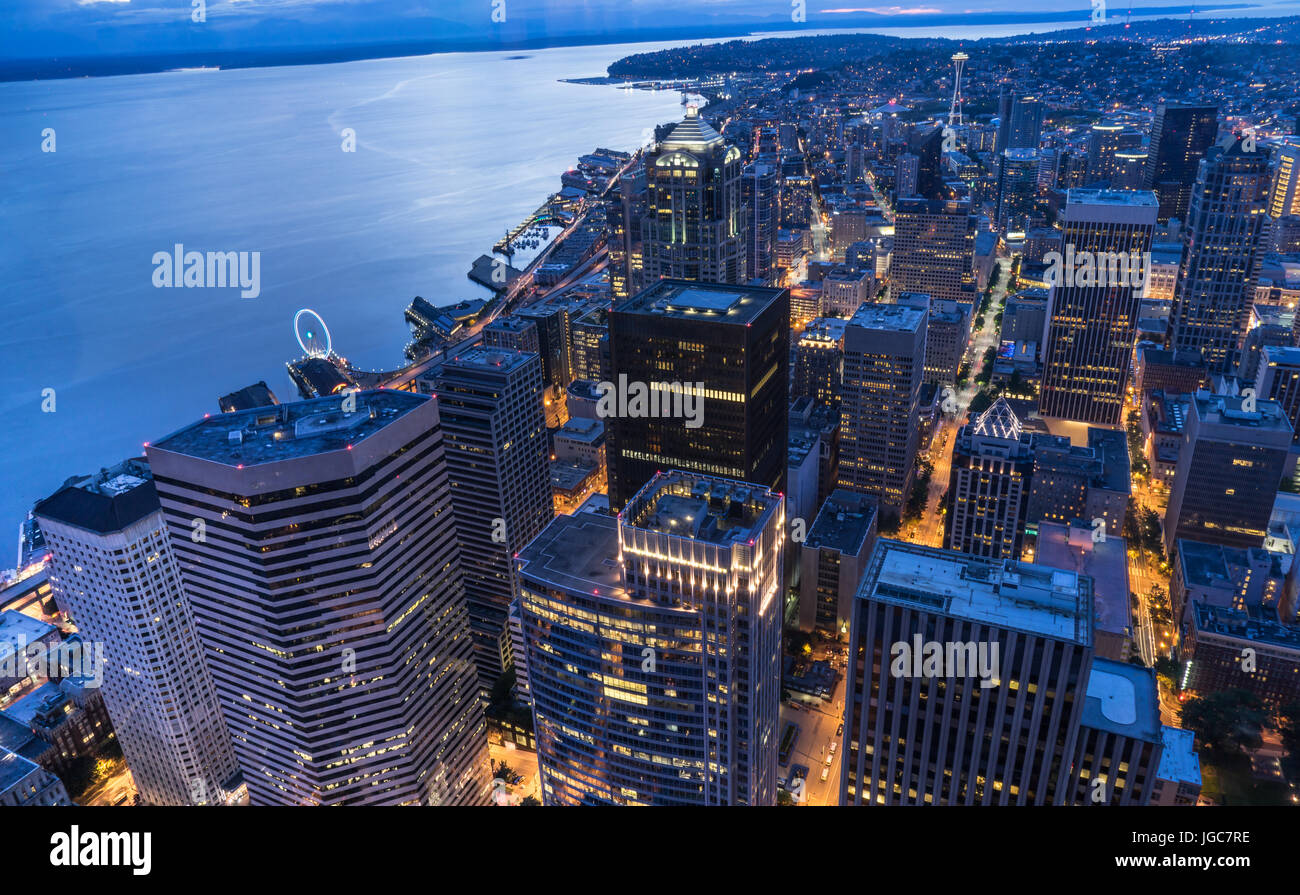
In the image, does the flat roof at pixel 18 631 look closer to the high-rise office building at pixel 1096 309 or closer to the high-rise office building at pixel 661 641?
the high-rise office building at pixel 661 641

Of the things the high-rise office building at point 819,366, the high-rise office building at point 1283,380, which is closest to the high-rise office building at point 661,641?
the high-rise office building at point 819,366

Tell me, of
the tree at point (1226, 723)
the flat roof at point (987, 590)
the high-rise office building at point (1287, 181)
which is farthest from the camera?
the high-rise office building at point (1287, 181)

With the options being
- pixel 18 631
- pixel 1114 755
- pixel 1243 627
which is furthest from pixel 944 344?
pixel 18 631

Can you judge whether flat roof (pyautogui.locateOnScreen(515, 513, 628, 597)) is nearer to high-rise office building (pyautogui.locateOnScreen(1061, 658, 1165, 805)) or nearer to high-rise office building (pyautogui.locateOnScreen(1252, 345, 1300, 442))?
high-rise office building (pyautogui.locateOnScreen(1061, 658, 1165, 805))

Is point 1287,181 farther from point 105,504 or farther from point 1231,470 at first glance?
point 105,504

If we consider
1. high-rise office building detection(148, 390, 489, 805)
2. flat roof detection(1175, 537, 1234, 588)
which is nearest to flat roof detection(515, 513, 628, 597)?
high-rise office building detection(148, 390, 489, 805)
